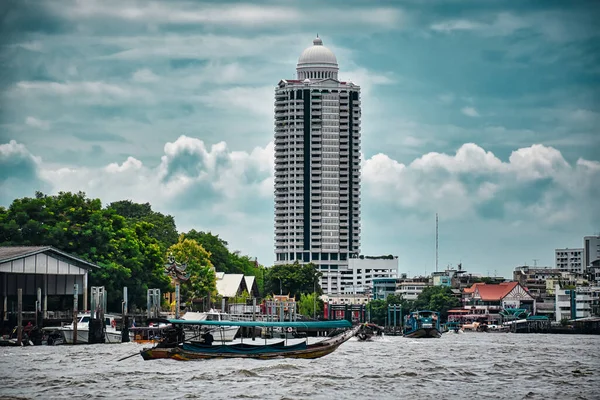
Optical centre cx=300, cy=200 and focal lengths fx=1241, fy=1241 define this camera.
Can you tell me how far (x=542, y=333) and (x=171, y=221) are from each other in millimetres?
60884

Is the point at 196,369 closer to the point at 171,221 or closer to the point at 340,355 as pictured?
the point at 340,355

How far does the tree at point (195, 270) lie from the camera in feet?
462

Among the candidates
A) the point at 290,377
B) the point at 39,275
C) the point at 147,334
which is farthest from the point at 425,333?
the point at 290,377

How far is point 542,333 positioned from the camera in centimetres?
18175

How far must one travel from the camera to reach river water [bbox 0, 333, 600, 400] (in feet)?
192

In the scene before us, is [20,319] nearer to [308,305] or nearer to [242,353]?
[242,353]

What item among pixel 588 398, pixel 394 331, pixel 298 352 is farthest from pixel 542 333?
pixel 588 398

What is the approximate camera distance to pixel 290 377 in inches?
2562

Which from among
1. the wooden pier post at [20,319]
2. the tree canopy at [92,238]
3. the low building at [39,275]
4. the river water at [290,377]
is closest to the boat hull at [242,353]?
the river water at [290,377]

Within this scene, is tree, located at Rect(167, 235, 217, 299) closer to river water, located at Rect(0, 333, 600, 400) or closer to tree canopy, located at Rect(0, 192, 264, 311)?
tree canopy, located at Rect(0, 192, 264, 311)

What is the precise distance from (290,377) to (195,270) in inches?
3206

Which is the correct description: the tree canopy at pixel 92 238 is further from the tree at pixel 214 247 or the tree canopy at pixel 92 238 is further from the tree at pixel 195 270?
the tree at pixel 214 247

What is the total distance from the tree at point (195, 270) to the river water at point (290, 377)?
53569 millimetres

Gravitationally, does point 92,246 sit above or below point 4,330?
above
